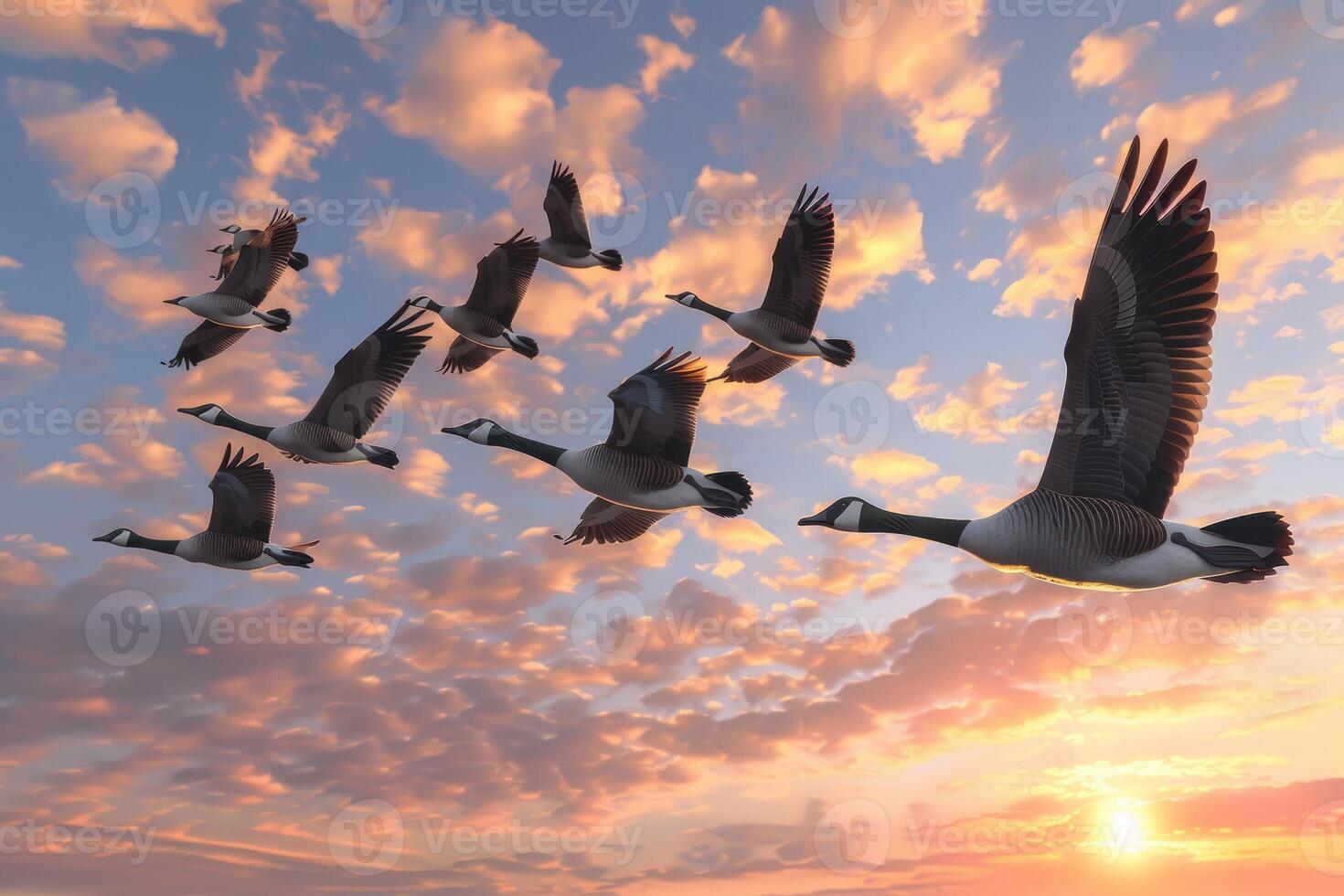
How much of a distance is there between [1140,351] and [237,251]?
1735 cm

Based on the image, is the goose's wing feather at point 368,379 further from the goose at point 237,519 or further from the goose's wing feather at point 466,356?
the goose's wing feather at point 466,356

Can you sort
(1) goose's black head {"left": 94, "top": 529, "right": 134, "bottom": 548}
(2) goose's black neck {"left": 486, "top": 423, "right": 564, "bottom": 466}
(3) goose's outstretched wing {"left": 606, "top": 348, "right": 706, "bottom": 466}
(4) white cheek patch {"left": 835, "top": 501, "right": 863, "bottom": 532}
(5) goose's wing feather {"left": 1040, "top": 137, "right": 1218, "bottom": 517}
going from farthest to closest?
1. (1) goose's black head {"left": 94, "top": 529, "right": 134, "bottom": 548}
2. (2) goose's black neck {"left": 486, "top": 423, "right": 564, "bottom": 466}
3. (3) goose's outstretched wing {"left": 606, "top": 348, "right": 706, "bottom": 466}
4. (4) white cheek patch {"left": 835, "top": 501, "right": 863, "bottom": 532}
5. (5) goose's wing feather {"left": 1040, "top": 137, "right": 1218, "bottom": 517}

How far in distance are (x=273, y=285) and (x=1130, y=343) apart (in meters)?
15.2

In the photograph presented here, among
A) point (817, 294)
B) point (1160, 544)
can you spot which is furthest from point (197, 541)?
point (1160, 544)

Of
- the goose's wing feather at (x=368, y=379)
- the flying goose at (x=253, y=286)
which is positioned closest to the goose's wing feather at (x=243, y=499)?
the goose's wing feather at (x=368, y=379)

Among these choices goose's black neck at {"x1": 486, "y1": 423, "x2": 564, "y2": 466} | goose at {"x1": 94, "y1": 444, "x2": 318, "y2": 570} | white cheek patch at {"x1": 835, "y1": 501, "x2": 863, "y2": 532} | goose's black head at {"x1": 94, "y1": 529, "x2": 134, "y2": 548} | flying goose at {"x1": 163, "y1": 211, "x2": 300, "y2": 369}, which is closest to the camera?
white cheek patch at {"x1": 835, "y1": 501, "x2": 863, "y2": 532}

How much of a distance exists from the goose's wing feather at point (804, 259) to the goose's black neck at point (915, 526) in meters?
7.69

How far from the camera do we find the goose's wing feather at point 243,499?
15625 mm

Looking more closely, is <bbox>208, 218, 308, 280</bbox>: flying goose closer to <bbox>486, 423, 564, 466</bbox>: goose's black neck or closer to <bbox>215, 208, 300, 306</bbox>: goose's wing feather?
<bbox>215, 208, 300, 306</bbox>: goose's wing feather

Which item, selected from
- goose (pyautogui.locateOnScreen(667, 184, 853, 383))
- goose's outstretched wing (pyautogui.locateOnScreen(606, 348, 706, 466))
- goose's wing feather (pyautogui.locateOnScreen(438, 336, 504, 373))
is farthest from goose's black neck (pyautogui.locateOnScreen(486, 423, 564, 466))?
goose's wing feather (pyautogui.locateOnScreen(438, 336, 504, 373))

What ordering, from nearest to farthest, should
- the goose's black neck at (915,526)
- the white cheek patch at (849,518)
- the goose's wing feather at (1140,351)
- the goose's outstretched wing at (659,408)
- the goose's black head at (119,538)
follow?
the goose's wing feather at (1140,351), the goose's black neck at (915,526), the white cheek patch at (849,518), the goose's outstretched wing at (659,408), the goose's black head at (119,538)

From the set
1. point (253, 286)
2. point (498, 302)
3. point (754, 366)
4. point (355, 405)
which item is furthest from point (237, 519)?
point (754, 366)

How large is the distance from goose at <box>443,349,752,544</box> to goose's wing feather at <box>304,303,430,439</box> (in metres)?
4.83

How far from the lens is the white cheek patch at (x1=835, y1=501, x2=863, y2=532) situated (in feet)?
29.5
